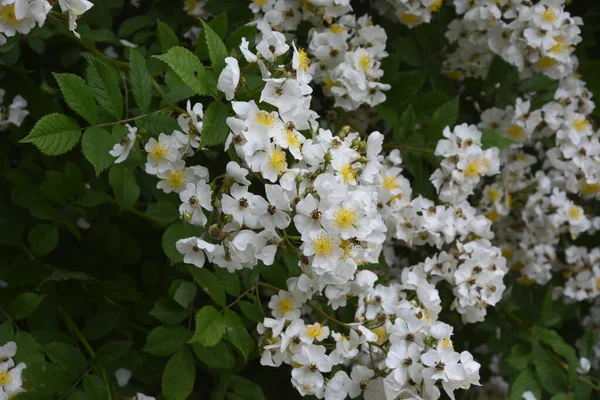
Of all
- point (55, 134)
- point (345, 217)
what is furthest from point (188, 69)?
point (345, 217)

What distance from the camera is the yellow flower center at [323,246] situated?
4.49ft

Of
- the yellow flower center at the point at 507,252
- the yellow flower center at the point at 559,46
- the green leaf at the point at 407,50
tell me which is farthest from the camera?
the yellow flower center at the point at 507,252

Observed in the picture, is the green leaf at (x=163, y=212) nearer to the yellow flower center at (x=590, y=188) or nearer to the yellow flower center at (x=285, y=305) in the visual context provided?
the yellow flower center at (x=285, y=305)

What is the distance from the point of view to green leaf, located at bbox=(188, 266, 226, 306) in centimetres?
156

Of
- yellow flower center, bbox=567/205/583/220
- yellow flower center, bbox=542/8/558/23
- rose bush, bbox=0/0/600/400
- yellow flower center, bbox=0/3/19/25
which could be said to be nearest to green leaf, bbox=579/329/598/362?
rose bush, bbox=0/0/600/400

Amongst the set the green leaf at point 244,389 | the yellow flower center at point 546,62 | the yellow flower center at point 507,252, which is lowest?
the yellow flower center at point 507,252

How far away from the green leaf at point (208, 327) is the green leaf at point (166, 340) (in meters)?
0.15

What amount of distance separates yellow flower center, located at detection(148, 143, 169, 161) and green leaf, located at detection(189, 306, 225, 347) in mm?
362

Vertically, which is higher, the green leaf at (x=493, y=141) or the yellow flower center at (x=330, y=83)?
the yellow flower center at (x=330, y=83)

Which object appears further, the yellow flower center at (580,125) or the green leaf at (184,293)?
the yellow flower center at (580,125)

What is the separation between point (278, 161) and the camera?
137 centimetres

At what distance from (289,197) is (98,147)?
45cm

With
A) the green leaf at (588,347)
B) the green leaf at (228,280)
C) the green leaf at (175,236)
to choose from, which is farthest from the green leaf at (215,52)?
the green leaf at (588,347)

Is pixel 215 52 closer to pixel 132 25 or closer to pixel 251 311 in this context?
pixel 251 311
